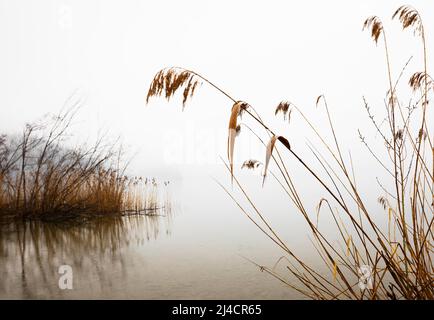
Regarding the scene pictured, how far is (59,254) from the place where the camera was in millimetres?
2717

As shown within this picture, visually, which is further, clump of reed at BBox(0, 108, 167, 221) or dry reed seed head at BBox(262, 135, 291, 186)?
clump of reed at BBox(0, 108, 167, 221)

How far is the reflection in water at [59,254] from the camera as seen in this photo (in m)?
1.97

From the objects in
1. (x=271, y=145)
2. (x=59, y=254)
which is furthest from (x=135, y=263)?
(x=271, y=145)

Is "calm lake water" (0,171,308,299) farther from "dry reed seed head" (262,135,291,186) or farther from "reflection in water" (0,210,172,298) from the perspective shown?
"dry reed seed head" (262,135,291,186)

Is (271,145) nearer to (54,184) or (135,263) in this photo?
(135,263)

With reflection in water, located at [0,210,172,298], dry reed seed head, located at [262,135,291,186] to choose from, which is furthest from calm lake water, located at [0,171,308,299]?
dry reed seed head, located at [262,135,291,186]

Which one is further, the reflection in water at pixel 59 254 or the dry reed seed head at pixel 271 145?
the reflection in water at pixel 59 254

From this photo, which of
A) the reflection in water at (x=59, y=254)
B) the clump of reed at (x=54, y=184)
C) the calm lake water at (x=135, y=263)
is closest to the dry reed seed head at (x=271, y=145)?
the calm lake water at (x=135, y=263)

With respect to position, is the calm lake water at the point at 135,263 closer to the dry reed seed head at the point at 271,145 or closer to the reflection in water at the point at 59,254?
the reflection in water at the point at 59,254

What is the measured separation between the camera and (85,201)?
5324 mm

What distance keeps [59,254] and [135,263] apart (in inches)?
29.0

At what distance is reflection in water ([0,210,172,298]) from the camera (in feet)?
6.48
